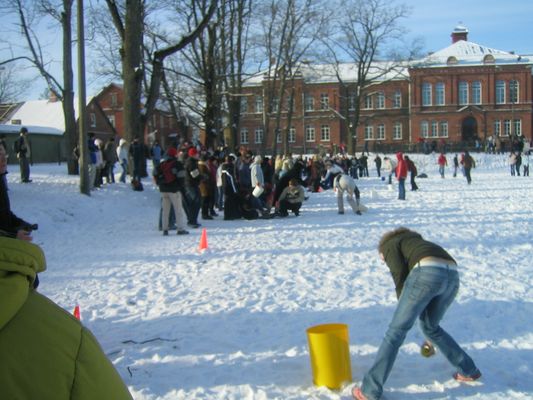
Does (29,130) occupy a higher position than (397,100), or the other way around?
(397,100)

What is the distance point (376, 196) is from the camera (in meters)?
22.9

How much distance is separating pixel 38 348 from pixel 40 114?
58.4 metres

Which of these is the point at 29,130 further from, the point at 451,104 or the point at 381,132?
the point at 451,104

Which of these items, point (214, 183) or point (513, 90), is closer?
point (214, 183)

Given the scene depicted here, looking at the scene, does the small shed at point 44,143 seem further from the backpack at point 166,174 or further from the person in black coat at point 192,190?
the backpack at point 166,174

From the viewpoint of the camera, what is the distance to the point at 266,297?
24.2 ft

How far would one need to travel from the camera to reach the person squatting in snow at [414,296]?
4238 millimetres

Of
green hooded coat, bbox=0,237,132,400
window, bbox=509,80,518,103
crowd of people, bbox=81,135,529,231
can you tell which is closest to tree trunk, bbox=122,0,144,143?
crowd of people, bbox=81,135,529,231

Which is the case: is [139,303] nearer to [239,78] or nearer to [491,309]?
[491,309]

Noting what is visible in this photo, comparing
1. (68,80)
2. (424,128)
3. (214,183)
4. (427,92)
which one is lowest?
(214,183)

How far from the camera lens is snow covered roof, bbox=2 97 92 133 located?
53094mm

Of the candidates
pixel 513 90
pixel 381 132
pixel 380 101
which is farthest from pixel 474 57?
pixel 381 132

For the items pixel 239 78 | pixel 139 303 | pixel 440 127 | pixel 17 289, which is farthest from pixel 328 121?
pixel 17 289

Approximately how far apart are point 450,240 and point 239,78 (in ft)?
83.6
